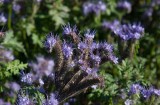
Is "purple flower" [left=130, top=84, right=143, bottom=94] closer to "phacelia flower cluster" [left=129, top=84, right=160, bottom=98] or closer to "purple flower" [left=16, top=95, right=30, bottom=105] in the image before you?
"phacelia flower cluster" [left=129, top=84, right=160, bottom=98]

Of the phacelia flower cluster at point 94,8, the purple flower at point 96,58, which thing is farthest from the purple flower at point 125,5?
the purple flower at point 96,58

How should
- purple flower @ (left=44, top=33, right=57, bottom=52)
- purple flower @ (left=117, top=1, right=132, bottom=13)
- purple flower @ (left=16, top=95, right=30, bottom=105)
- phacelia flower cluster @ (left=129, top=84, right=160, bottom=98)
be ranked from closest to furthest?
purple flower @ (left=16, top=95, right=30, bottom=105)
purple flower @ (left=44, top=33, right=57, bottom=52)
phacelia flower cluster @ (left=129, top=84, right=160, bottom=98)
purple flower @ (left=117, top=1, right=132, bottom=13)

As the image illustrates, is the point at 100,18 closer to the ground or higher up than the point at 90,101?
higher up

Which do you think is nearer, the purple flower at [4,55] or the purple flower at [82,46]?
the purple flower at [82,46]

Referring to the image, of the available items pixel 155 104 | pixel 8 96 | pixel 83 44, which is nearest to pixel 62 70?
pixel 83 44

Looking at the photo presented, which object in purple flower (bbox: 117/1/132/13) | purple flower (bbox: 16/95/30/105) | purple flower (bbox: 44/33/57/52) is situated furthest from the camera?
purple flower (bbox: 117/1/132/13)

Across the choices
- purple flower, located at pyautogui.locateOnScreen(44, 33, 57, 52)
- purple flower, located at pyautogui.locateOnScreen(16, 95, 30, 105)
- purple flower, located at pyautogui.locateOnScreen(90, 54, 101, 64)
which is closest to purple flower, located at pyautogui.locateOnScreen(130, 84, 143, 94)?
purple flower, located at pyautogui.locateOnScreen(90, 54, 101, 64)

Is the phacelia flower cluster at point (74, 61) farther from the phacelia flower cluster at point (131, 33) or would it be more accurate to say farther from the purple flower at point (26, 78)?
the phacelia flower cluster at point (131, 33)

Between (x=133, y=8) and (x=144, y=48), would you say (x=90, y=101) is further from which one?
(x=133, y=8)

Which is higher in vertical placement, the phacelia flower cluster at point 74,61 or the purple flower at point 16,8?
the purple flower at point 16,8

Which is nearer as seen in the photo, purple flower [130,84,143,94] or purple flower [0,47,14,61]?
purple flower [130,84,143,94]

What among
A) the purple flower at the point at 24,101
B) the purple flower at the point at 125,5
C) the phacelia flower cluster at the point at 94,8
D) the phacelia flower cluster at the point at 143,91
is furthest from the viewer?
the purple flower at the point at 125,5
